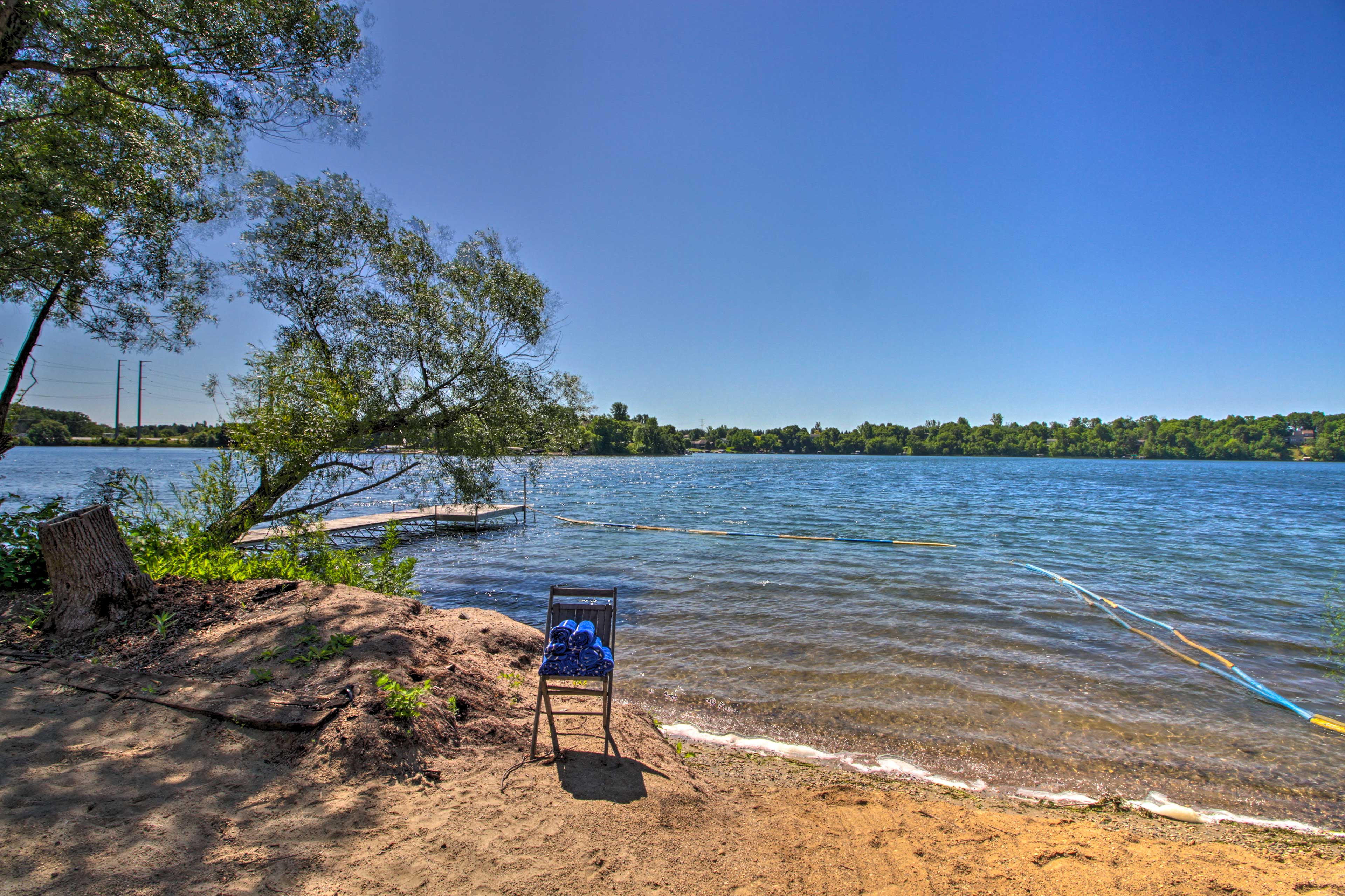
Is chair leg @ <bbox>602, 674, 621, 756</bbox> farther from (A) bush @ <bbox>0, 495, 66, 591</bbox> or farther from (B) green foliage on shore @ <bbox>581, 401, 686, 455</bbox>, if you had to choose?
(B) green foliage on shore @ <bbox>581, 401, 686, 455</bbox>

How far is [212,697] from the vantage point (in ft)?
14.0

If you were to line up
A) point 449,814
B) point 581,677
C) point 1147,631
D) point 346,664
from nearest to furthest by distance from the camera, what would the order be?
1. point 449,814
2. point 581,677
3. point 346,664
4. point 1147,631

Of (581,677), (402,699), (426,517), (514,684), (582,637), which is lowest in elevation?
(426,517)

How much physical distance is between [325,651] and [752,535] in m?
19.1

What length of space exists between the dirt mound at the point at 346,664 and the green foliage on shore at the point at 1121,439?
196 m

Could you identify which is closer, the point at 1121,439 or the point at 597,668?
the point at 597,668

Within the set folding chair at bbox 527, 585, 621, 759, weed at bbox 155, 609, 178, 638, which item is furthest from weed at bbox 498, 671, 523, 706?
weed at bbox 155, 609, 178, 638

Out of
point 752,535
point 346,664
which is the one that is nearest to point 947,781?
point 346,664

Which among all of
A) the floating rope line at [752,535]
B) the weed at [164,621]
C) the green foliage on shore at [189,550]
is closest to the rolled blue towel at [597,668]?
the weed at [164,621]

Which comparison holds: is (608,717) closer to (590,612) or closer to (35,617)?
(590,612)

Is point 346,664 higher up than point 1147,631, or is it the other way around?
point 346,664

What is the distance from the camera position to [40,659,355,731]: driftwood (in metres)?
4.07

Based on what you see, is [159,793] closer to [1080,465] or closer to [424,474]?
[424,474]

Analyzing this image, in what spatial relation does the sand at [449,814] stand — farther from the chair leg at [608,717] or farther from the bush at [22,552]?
the bush at [22,552]
